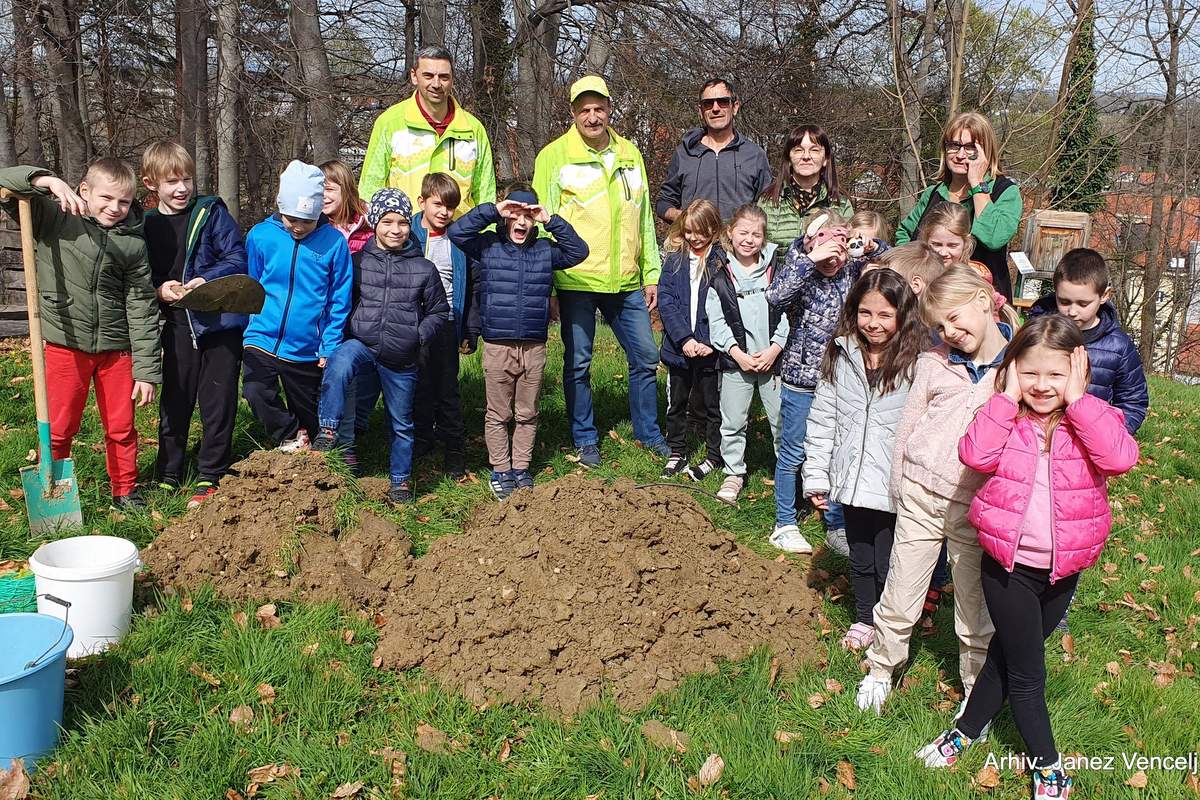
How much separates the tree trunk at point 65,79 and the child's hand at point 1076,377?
1194cm

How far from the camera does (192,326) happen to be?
5.00m

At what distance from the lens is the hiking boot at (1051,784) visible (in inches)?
119

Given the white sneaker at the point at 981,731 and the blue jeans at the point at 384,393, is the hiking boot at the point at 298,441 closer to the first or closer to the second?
the blue jeans at the point at 384,393

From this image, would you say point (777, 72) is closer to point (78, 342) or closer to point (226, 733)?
point (78, 342)

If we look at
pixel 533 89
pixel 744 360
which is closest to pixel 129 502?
pixel 744 360

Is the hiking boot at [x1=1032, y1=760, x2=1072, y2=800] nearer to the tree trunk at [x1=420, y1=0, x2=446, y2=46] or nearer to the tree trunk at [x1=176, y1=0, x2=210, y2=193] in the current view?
the tree trunk at [x1=420, y1=0, x2=446, y2=46]

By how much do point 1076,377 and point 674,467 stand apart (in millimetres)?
3486

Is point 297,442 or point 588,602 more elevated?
point 297,442

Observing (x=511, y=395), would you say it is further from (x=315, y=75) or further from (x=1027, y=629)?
(x=315, y=75)

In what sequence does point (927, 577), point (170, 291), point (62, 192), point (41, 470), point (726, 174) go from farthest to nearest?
point (726, 174) < point (170, 291) < point (41, 470) < point (62, 192) < point (927, 577)

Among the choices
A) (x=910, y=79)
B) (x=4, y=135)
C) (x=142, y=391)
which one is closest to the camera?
(x=142, y=391)

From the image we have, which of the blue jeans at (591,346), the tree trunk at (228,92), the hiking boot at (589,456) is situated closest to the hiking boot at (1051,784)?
the hiking boot at (589,456)

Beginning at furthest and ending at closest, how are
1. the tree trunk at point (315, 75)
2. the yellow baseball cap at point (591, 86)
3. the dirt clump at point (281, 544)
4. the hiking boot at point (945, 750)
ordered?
the tree trunk at point (315, 75) → the yellow baseball cap at point (591, 86) → the dirt clump at point (281, 544) → the hiking boot at point (945, 750)

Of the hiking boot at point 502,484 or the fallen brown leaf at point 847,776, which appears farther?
the hiking boot at point 502,484
